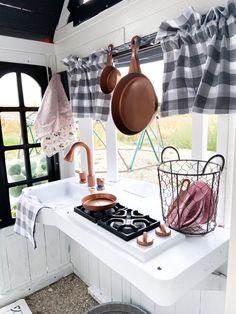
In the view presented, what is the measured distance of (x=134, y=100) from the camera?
1.23 meters

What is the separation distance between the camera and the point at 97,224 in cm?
116

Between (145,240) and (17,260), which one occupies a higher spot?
(145,240)

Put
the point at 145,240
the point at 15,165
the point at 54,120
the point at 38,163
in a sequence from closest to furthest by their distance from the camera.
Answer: the point at 145,240 < the point at 54,120 < the point at 15,165 < the point at 38,163

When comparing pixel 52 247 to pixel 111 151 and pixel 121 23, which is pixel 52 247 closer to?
pixel 111 151

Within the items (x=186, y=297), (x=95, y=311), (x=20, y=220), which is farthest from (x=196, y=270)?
(x=20, y=220)

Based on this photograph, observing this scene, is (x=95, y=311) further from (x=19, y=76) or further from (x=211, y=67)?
(x=19, y=76)

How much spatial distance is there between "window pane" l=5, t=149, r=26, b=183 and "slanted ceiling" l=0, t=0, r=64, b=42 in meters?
0.89

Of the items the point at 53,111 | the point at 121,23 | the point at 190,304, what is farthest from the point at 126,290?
the point at 121,23

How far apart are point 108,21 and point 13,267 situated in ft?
6.52

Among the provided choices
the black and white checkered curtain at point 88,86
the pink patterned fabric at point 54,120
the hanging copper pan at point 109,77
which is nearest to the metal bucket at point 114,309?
the pink patterned fabric at point 54,120

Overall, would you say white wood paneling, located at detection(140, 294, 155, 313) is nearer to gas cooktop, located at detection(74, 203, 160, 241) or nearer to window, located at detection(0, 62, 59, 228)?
gas cooktop, located at detection(74, 203, 160, 241)

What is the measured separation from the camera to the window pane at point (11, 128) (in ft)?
5.99

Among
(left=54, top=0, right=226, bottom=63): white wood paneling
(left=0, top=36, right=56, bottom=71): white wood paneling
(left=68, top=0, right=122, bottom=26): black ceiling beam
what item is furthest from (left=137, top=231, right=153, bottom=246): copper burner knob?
(left=0, top=36, right=56, bottom=71): white wood paneling

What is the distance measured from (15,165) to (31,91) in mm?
620
